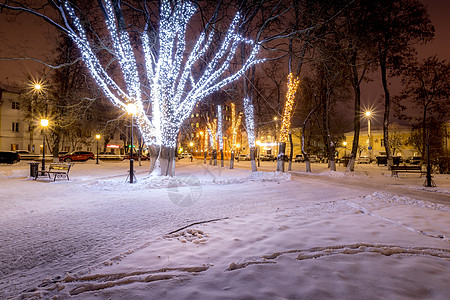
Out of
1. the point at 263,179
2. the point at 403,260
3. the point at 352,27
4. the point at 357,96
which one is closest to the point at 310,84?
the point at 357,96

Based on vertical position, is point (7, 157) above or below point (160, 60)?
below

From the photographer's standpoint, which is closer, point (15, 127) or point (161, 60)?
point (161, 60)

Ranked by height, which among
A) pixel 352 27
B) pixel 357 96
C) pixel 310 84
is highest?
pixel 352 27

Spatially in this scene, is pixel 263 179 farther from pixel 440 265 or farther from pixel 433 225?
pixel 440 265

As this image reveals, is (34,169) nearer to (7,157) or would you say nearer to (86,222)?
(86,222)

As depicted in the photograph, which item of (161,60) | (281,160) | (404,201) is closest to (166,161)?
(161,60)

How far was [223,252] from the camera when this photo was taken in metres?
3.83

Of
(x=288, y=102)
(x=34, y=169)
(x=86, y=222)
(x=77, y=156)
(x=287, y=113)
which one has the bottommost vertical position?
(x=86, y=222)

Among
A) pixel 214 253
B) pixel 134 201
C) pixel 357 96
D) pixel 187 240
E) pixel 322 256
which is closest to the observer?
pixel 322 256

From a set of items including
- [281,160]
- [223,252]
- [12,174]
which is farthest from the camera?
[281,160]

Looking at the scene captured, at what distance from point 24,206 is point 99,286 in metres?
6.38

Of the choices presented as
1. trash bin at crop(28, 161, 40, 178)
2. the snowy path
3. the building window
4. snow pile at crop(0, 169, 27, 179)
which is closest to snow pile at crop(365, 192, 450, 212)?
the snowy path

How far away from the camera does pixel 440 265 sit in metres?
3.29

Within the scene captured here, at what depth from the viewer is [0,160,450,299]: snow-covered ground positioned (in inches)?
110
